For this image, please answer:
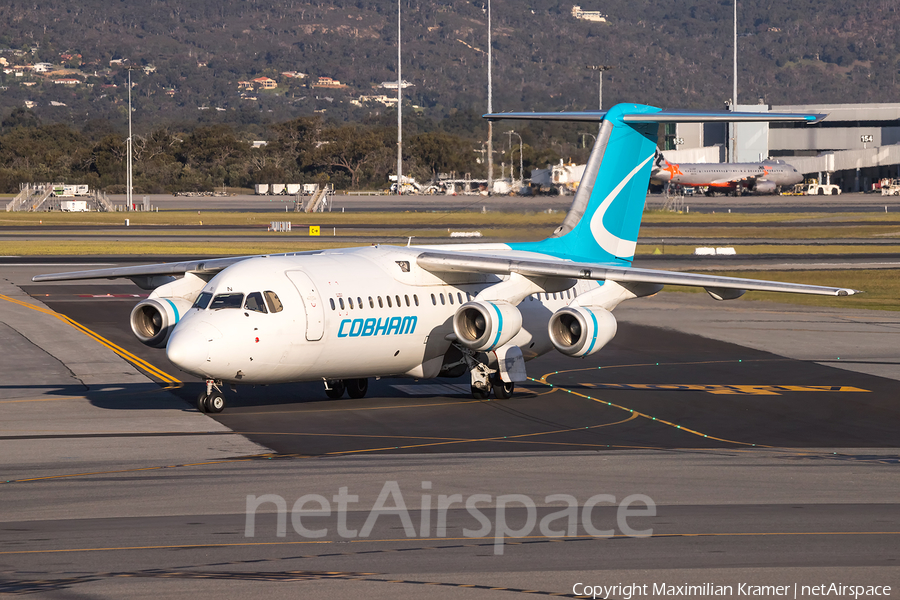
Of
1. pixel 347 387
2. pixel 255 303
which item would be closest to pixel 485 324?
pixel 347 387

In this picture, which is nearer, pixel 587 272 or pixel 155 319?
pixel 587 272

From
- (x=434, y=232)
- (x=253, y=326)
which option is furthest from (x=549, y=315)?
(x=434, y=232)

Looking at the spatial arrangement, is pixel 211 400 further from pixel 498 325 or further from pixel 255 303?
pixel 498 325

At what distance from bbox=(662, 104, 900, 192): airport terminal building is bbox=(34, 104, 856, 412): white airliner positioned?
14030 cm

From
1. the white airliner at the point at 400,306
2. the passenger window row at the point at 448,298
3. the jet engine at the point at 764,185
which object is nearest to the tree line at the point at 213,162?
the jet engine at the point at 764,185

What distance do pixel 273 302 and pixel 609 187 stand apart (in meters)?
11.3

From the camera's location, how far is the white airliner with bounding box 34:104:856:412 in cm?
2559

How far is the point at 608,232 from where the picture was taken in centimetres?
3291

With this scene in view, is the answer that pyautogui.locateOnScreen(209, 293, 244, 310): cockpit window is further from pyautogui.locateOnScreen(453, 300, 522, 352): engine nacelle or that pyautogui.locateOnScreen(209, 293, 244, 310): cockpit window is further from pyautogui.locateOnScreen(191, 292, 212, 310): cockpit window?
pyautogui.locateOnScreen(453, 300, 522, 352): engine nacelle

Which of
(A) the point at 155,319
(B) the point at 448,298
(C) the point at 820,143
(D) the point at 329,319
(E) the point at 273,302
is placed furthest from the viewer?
(C) the point at 820,143

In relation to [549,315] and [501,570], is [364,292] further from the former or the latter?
[501,570]

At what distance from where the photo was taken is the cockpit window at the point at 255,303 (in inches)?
1008

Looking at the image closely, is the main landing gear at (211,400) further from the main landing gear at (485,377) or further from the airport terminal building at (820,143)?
the airport terminal building at (820,143)

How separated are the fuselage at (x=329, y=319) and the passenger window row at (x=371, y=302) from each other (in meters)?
0.03
